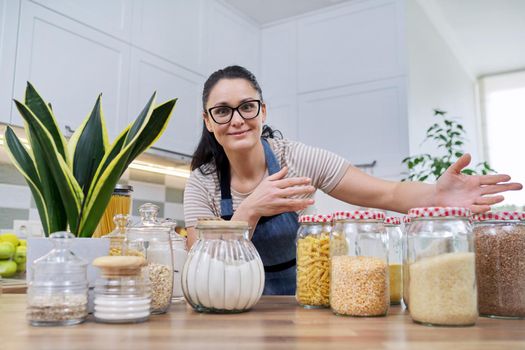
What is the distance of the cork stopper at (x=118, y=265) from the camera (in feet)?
2.11

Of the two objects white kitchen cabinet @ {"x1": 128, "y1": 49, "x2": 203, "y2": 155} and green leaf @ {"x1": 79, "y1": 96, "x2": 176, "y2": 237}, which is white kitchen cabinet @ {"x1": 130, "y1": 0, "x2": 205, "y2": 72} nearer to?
white kitchen cabinet @ {"x1": 128, "y1": 49, "x2": 203, "y2": 155}

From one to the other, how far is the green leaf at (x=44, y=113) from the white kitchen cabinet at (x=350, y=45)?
2552 millimetres

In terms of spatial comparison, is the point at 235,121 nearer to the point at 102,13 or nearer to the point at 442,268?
the point at 442,268

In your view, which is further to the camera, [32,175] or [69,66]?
[69,66]

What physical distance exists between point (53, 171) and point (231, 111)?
2.02ft

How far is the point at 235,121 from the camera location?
1246 mm

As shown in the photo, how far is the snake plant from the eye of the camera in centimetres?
73

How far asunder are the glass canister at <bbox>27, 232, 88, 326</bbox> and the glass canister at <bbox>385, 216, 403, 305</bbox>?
0.52 meters

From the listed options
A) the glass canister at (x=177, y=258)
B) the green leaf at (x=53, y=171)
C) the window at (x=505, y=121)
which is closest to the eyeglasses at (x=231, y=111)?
the glass canister at (x=177, y=258)

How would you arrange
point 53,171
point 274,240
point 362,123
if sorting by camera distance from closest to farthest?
point 53,171, point 274,240, point 362,123

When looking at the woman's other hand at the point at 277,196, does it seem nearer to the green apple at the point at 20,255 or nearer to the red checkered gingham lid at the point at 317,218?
the red checkered gingham lid at the point at 317,218

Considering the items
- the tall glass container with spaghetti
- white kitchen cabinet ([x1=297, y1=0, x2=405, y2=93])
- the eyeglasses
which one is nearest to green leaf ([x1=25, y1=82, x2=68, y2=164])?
the tall glass container with spaghetti

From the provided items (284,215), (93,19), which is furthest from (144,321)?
(93,19)

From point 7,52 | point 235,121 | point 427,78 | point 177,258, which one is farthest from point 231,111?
point 427,78
